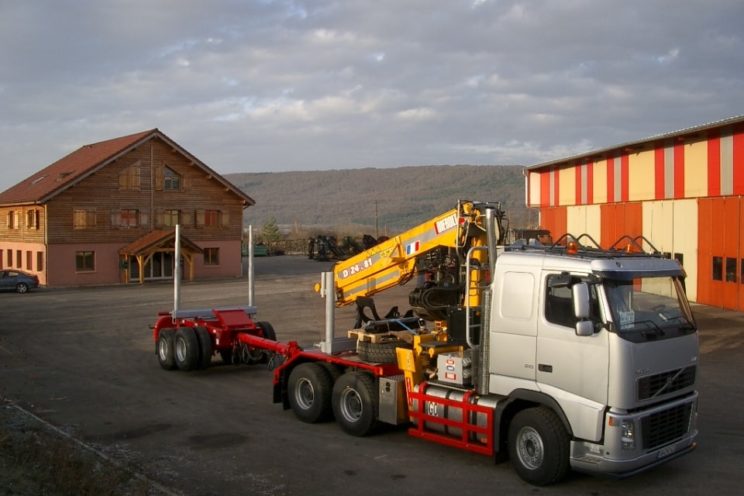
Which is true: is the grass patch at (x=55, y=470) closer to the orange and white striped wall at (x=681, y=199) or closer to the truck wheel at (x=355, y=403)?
the truck wheel at (x=355, y=403)

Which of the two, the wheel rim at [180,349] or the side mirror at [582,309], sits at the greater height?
the side mirror at [582,309]

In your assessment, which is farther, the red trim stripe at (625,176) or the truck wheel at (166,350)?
the red trim stripe at (625,176)

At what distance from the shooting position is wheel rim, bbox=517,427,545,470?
28.9 ft

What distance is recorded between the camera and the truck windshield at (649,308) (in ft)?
27.4

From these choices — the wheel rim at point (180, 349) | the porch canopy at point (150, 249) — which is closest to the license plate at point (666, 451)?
the wheel rim at point (180, 349)

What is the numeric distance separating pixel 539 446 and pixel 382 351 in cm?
302

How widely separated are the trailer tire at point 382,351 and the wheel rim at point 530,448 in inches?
99.0

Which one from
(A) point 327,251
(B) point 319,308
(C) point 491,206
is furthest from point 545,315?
(A) point 327,251

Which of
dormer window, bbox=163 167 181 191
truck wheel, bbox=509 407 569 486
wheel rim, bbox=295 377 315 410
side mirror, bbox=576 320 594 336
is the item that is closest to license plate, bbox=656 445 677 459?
truck wheel, bbox=509 407 569 486

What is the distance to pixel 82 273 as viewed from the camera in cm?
4528

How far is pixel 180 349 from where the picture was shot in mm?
16297

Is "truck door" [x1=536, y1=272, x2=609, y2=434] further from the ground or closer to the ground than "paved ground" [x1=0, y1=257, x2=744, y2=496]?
further from the ground

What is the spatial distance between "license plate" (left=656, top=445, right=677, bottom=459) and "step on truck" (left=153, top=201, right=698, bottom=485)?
2 cm

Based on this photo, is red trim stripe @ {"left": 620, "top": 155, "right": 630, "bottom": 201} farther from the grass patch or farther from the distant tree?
the distant tree
